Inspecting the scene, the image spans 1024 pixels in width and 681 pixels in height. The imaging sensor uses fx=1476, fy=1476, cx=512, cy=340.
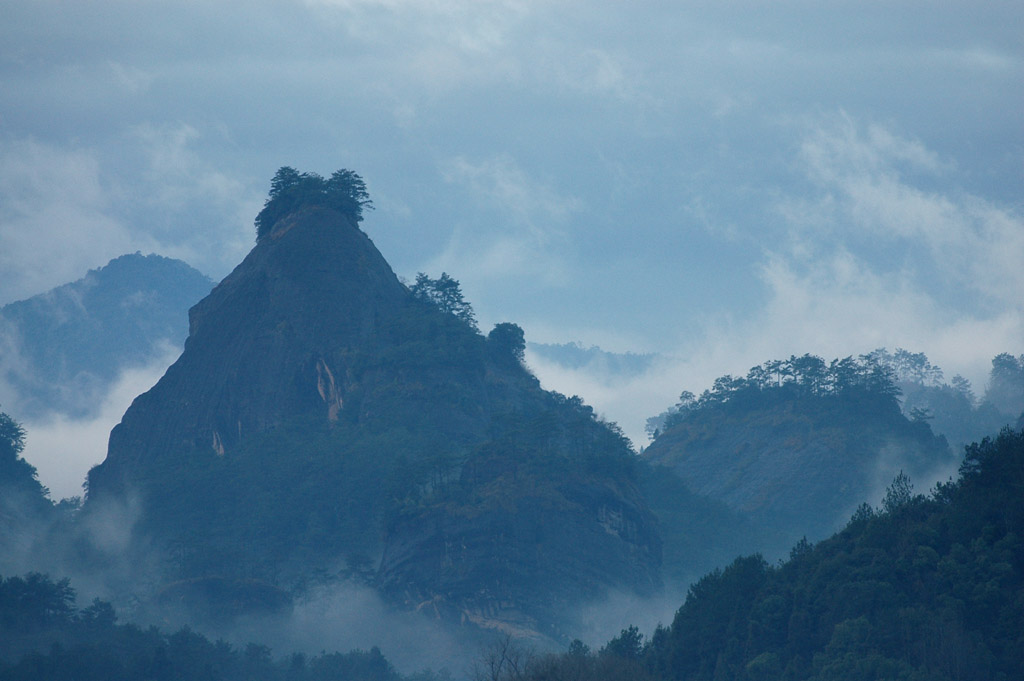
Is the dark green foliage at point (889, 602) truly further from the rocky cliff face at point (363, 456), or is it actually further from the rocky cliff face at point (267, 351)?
the rocky cliff face at point (267, 351)

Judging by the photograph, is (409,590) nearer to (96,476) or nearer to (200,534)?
(200,534)

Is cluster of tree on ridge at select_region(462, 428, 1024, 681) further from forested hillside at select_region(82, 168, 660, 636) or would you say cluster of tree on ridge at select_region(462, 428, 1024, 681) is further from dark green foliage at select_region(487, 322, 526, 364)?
dark green foliage at select_region(487, 322, 526, 364)

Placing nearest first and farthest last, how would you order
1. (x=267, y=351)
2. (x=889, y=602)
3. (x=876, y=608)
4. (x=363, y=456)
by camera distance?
1. (x=889, y=602)
2. (x=876, y=608)
3. (x=363, y=456)
4. (x=267, y=351)

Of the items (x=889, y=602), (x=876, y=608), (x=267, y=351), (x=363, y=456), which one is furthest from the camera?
(x=267, y=351)

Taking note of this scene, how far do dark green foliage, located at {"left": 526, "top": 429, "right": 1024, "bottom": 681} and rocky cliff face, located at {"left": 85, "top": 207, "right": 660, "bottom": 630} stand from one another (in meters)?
44.5

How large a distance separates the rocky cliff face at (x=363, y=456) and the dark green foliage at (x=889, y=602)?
44466 mm

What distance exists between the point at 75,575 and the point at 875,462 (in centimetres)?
8504

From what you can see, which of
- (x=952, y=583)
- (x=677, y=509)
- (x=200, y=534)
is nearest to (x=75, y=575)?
(x=200, y=534)

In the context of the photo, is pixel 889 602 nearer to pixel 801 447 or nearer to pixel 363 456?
pixel 363 456

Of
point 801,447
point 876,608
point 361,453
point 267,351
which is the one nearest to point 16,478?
point 267,351

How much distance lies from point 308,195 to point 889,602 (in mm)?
108826

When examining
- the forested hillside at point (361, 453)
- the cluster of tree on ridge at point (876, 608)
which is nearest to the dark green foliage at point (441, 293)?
the forested hillside at point (361, 453)

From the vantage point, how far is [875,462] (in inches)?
6403

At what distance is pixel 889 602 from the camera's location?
74.7m
